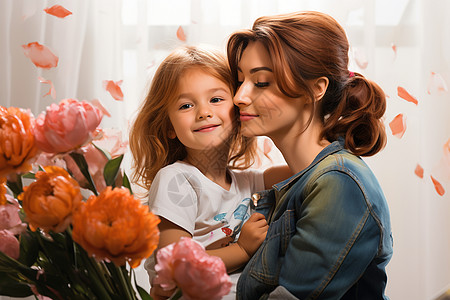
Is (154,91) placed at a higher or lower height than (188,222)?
higher

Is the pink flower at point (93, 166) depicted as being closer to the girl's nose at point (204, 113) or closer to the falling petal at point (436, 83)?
the girl's nose at point (204, 113)

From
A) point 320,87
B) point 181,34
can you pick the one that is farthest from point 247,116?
point 181,34

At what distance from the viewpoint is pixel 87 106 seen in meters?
0.54

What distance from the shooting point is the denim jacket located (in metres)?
0.80

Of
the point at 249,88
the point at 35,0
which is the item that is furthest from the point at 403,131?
the point at 35,0

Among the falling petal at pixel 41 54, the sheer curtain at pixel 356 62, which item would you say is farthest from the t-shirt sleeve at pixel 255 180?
the falling petal at pixel 41 54

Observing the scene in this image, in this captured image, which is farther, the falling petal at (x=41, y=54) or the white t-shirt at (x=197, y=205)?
the falling petal at (x=41, y=54)

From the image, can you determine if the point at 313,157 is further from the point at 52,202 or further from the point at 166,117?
the point at 52,202

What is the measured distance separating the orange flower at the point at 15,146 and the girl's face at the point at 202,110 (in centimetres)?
54

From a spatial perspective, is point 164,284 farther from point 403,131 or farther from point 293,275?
point 403,131

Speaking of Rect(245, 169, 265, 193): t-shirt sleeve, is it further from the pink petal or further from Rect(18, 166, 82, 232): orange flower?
the pink petal

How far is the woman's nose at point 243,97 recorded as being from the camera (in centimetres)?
100

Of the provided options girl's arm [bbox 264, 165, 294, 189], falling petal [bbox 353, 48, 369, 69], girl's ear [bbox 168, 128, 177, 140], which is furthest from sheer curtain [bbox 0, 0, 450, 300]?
girl's ear [bbox 168, 128, 177, 140]

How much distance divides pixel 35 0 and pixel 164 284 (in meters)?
1.40
